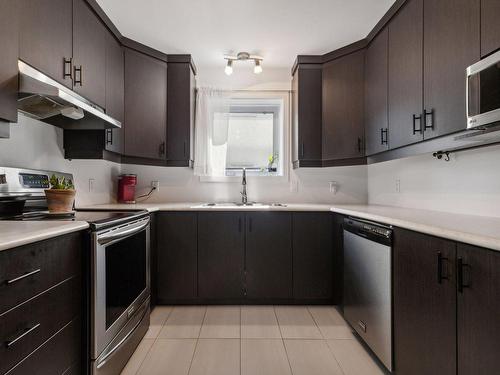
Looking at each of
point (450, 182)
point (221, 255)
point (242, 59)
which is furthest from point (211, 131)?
point (450, 182)

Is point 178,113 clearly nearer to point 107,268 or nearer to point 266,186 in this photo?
point 266,186

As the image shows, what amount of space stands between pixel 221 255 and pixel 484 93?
2.05m

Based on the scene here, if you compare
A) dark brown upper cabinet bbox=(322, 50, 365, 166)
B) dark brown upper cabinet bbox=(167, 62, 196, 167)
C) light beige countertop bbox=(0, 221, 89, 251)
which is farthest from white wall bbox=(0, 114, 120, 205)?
dark brown upper cabinet bbox=(322, 50, 365, 166)

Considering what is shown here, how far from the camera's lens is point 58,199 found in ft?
4.97

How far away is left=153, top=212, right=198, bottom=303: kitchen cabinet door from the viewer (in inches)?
96.9

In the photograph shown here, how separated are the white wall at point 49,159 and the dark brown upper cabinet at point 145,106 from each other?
1.28ft

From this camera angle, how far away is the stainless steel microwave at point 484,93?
113 cm

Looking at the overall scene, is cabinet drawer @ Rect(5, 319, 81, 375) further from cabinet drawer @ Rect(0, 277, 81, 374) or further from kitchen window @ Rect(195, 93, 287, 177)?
kitchen window @ Rect(195, 93, 287, 177)

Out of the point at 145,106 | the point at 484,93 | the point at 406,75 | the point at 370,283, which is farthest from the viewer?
the point at 145,106

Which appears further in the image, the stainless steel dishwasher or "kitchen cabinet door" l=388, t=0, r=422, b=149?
"kitchen cabinet door" l=388, t=0, r=422, b=149

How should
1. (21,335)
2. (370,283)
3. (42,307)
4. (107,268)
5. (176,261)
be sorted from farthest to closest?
(176,261) → (370,283) → (107,268) → (42,307) → (21,335)

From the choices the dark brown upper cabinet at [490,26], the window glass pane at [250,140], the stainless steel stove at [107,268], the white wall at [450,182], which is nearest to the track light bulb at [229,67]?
the window glass pane at [250,140]

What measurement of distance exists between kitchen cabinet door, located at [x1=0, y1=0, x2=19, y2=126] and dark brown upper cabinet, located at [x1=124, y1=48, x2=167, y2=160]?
1.22 meters

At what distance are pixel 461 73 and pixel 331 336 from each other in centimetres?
179
